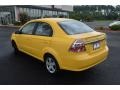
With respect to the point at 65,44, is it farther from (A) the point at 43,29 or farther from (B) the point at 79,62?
(A) the point at 43,29

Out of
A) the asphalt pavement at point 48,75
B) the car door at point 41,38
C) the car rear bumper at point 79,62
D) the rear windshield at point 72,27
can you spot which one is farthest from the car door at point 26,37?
the car rear bumper at point 79,62

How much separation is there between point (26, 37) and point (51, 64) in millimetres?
1547

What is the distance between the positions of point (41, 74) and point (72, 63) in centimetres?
123

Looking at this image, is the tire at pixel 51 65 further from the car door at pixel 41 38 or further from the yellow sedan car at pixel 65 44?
the car door at pixel 41 38

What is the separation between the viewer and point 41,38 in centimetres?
615

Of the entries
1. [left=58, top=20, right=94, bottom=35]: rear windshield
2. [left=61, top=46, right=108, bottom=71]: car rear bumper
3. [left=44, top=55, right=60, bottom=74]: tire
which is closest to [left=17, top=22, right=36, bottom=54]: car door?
[left=44, top=55, right=60, bottom=74]: tire

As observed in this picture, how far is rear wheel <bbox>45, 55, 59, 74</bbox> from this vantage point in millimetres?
5776

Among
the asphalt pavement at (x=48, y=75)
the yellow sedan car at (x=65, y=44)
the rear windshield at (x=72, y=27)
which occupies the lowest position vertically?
the asphalt pavement at (x=48, y=75)

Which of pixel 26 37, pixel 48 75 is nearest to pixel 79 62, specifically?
pixel 48 75

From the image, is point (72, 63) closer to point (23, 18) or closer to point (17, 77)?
point (17, 77)

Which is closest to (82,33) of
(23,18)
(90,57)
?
(90,57)

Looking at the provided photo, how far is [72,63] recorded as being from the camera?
527 cm

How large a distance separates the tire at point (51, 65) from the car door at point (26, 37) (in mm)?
1027

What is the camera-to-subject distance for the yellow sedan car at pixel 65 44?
5262mm
